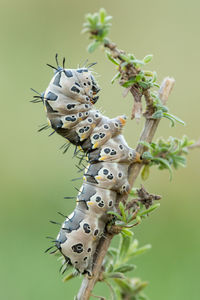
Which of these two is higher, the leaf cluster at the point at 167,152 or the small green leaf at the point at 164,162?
the leaf cluster at the point at 167,152

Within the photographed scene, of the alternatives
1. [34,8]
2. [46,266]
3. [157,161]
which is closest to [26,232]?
[46,266]

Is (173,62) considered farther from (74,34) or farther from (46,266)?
(46,266)

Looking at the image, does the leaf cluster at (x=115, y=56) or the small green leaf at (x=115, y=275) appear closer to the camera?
the leaf cluster at (x=115, y=56)

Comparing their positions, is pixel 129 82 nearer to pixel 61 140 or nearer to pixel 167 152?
pixel 167 152

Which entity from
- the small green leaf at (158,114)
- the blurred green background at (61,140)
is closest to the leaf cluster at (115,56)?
the small green leaf at (158,114)

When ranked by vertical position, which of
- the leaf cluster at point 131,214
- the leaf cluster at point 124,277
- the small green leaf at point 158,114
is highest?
the small green leaf at point 158,114

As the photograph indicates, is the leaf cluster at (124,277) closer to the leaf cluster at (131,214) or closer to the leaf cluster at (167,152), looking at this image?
the leaf cluster at (131,214)

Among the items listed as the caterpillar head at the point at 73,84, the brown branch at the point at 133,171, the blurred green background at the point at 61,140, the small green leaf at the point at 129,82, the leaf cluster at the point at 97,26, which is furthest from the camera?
the blurred green background at the point at 61,140
